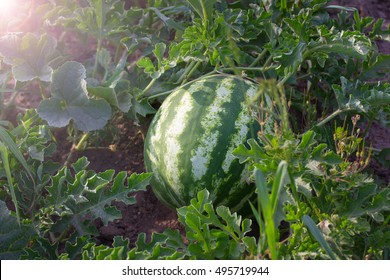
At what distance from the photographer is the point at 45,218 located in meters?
2.19

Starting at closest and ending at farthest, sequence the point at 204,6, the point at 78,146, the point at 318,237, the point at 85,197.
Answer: the point at 318,237, the point at 85,197, the point at 204,6, the point at 78,146

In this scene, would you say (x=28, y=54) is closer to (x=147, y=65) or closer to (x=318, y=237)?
(x=147, y=65)

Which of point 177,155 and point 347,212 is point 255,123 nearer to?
point 177,155

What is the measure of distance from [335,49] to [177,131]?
2.25ft

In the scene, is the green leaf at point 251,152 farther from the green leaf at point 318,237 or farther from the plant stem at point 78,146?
the plant stem at point 78,146

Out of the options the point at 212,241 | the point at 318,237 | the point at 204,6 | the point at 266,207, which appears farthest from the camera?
the point at 204,6

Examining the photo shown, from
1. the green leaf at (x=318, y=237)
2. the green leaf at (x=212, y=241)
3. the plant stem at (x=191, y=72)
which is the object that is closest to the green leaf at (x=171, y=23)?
the plant stem at (x=191, y=72)

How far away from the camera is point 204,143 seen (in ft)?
7.41

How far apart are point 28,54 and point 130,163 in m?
0.69

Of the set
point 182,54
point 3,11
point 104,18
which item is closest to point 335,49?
point 182,54

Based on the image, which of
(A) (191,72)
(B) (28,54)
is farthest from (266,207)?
(B) (28,54)

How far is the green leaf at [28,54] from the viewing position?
2.51 m

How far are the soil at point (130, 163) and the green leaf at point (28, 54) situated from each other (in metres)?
0.47

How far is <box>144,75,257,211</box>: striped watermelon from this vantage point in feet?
7.41
